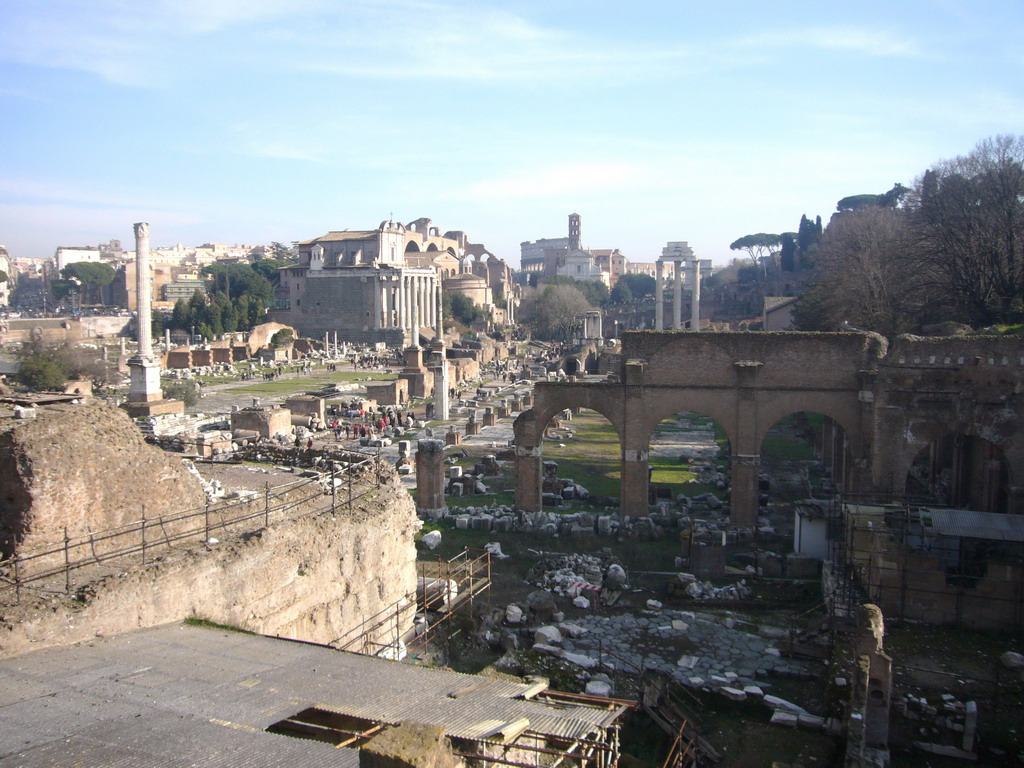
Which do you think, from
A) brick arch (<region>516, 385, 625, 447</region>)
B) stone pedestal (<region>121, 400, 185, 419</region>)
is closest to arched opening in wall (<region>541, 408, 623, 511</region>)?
brick arch (<region>516, 385, 625, 447</region>)

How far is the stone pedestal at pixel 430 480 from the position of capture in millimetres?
19531

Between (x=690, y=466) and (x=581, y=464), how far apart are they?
3.40m

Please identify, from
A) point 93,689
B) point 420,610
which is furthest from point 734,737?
point 93,689

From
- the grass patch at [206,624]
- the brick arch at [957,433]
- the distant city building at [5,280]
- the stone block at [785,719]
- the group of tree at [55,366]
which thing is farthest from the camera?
the distant city building at [5,280]

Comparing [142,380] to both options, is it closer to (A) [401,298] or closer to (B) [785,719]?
(B) [785,719]

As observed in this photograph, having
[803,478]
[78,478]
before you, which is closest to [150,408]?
[803,478]

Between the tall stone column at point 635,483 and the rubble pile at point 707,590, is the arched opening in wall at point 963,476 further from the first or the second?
the tall stone column at point 635,483

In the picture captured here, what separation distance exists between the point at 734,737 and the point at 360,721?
5.80 m

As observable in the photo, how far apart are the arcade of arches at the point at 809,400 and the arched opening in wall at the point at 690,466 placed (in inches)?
77.9

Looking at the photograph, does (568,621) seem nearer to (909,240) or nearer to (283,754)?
(283,754)

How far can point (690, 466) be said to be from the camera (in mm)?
25703

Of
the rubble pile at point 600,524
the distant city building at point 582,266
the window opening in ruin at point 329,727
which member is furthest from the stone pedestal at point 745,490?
the distant city building at point 582,266

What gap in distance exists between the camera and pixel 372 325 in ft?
251

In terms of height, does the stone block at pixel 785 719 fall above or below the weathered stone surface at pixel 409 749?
below
